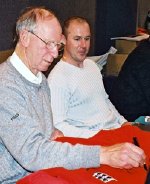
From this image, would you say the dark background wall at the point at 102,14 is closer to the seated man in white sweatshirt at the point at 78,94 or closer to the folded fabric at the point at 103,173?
the seated man in white sweatshirt at the point at 78,94

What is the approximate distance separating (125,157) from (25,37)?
604mm

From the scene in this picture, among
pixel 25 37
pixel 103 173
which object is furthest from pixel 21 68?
pixel 103 173

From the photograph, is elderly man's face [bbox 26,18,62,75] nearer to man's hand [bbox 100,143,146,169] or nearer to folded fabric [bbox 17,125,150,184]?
folded fabric [bbox 17,125,150,184]

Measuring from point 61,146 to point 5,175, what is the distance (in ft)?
0.87

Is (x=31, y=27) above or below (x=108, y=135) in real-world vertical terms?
above

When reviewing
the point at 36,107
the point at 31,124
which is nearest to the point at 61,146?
the point at 31,124

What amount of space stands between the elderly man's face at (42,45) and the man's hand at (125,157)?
1.52 ft

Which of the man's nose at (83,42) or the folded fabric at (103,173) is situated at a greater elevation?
the man's nose at (83,42)

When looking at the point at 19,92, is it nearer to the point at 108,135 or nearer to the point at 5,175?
the point at 5,175

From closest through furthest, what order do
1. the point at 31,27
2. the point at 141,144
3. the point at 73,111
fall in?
1. the point at 31,27
2. the point at 141,144
3. the point at 73,111

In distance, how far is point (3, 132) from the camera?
1.49m

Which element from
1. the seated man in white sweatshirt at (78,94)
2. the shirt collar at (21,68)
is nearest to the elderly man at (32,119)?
the shirt collar at (21,68)

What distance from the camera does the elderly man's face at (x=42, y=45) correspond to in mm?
1612

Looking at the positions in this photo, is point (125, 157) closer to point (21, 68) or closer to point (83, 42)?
Answer: point (21, 68)
